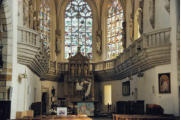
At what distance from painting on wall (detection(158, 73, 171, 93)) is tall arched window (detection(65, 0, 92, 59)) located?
1400 cm

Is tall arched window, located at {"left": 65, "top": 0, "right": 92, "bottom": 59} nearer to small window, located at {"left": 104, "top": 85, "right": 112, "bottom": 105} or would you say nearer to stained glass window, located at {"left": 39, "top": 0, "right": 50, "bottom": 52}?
stained glass window, located at {"left": 39, "top": 0, "right": 50, "bottom": 52}

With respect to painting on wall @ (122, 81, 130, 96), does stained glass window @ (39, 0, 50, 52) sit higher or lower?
higher

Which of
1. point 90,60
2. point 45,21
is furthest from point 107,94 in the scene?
point 45,21

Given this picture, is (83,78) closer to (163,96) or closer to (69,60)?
(69,60)

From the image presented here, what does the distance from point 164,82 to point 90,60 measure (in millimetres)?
13866

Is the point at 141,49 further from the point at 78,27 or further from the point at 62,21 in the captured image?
the point at 62,21

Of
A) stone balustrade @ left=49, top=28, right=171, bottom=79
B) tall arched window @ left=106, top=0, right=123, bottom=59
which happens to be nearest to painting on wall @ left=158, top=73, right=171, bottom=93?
stone balustrade @ left=49, top=28, right=171, bottom=79

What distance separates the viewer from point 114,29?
2775 centimetres

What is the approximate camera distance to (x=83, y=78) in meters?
26.4

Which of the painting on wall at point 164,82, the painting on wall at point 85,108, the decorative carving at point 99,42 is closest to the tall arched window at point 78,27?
the decorative carving at point 99,42

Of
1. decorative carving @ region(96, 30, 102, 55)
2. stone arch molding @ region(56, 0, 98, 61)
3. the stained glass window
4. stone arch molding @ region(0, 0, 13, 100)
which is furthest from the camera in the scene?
stone arch molding @ region(56, 0, 98, 61)

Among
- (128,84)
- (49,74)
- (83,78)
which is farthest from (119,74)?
(49,74)

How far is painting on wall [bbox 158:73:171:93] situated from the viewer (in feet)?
49.2

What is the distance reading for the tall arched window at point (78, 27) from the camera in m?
29.3
